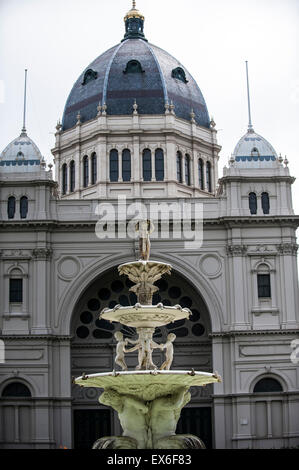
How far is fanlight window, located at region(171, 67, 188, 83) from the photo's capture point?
2389 inches

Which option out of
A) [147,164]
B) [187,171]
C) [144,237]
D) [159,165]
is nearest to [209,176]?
[187,171]

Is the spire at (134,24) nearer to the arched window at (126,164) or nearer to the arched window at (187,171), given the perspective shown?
the arched window at (187,171)

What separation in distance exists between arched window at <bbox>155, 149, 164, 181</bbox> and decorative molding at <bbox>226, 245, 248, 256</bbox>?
9664mm

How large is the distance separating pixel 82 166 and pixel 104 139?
250 centimetres

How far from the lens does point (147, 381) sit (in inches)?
922

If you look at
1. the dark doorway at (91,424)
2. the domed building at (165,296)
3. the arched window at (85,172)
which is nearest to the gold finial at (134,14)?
the arched window at (85,172)

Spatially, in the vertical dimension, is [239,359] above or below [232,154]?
below

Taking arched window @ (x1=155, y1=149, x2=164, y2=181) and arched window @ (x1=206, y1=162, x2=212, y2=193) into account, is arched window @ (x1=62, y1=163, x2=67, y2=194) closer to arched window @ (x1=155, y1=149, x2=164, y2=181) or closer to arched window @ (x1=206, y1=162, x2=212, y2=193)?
arched window @ (x1=155, y1=149, x2=164, y2=181)

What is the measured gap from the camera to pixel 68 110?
6162 centimetres

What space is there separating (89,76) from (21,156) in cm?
1129

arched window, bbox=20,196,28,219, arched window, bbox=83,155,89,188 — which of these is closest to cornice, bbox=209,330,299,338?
arched window, bbox=20,196,28,219
